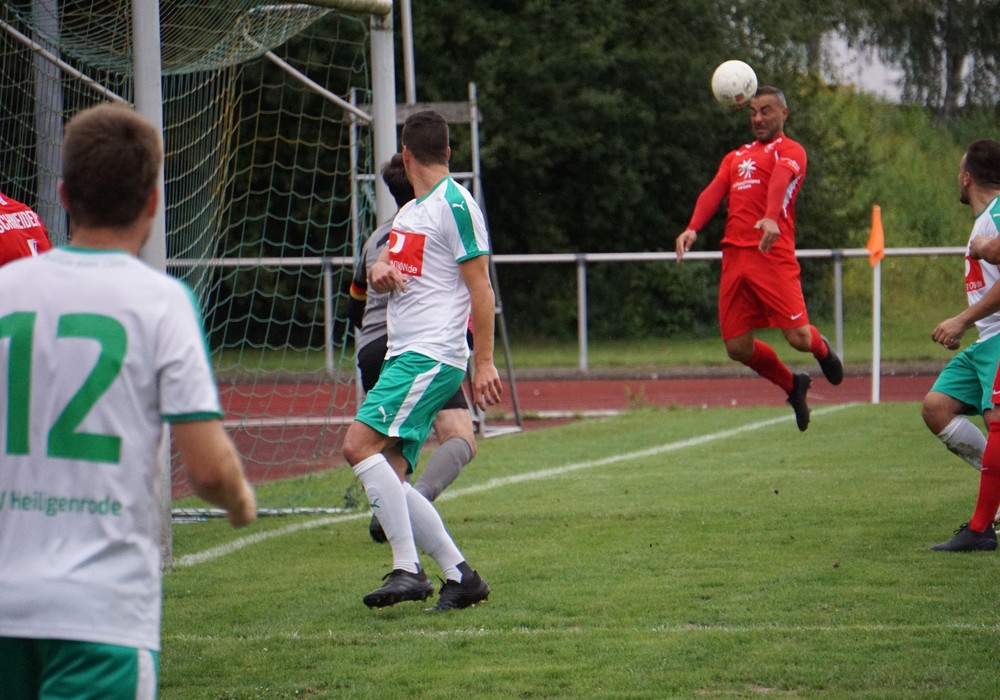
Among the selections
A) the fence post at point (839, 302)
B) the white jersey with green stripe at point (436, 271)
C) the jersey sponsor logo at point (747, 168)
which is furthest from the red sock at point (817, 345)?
the fence post at point (839, 302)

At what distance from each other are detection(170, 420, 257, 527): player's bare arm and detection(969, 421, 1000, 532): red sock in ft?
14.0

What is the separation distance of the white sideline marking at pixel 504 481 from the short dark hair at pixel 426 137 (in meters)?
2.49

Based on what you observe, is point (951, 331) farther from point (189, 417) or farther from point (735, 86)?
point (189, 417)

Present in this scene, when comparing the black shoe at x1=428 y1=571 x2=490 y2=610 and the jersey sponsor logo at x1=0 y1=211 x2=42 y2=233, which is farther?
the jersey sponsor logo at x1=0 y1=211 x2=42 y2=233

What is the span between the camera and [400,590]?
184 inches

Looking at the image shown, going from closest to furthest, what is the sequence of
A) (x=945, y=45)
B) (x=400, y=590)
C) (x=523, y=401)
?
(x=400, y=590)
(x=523, y=401)
(x=945, y=45)

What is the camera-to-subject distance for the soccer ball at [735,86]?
8.07m

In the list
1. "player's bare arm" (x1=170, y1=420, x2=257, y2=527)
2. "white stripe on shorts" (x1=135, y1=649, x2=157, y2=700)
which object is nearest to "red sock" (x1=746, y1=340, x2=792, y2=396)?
"player's bare arm" (x1=170, y1=420, x2=257, y2=527)

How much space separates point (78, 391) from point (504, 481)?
6.48 metres

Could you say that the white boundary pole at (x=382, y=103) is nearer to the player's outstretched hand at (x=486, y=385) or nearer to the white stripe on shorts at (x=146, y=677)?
the player's outstretched hand at (x=486, y=385)

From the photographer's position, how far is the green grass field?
150 inches

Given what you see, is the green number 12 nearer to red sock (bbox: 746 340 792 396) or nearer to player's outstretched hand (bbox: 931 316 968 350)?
player's outstretched hand (bbox: 931 316 968 350)

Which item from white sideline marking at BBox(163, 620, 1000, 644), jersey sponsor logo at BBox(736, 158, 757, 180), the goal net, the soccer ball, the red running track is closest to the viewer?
white sideline marking at BBox(163, 620, 1000, 644)

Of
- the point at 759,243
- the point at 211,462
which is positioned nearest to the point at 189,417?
the point at 211,462
